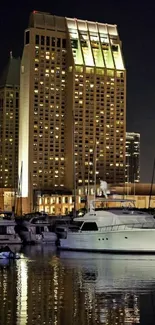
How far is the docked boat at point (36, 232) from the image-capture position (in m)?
92.4

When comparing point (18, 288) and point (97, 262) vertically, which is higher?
point (97, 262)

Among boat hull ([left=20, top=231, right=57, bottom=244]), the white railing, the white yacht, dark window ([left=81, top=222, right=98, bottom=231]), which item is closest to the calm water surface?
the white yacht

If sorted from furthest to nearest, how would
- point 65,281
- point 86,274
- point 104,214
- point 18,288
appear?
point 104,214
point 86,274
point 65,281
point 18,288

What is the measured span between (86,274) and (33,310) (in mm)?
16925

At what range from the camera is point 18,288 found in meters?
42.2

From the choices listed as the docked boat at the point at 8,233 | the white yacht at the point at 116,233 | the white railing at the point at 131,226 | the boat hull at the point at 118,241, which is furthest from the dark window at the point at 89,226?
the docked boat at the point at 8,233

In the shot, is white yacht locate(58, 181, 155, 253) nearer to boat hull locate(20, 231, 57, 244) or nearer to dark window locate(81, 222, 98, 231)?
dark window locate(81, 222, 98, 231)

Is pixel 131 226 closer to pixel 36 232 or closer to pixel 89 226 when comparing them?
pixel 89 226

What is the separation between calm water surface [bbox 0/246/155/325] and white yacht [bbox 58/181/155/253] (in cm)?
310

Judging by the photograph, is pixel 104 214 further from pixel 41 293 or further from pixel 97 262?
pixel 41 293

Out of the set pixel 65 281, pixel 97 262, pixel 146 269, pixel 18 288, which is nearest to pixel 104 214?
pixel 97 262

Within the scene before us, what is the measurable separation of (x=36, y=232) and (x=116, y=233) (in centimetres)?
3116

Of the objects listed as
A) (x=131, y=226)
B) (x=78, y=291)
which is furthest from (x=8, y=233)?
(x=78, y=291)

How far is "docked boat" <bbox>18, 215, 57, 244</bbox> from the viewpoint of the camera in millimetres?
92375
